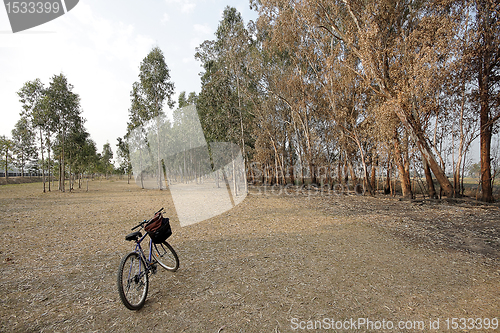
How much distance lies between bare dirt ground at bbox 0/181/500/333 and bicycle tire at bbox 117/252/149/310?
176 mm

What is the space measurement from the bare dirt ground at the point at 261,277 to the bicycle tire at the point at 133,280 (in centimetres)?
18

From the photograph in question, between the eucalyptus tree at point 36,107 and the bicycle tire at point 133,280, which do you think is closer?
the bicycle tire at point 133,280

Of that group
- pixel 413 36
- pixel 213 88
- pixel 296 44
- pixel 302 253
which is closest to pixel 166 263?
pixel 302 253

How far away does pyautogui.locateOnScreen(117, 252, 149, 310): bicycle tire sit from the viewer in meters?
3.20

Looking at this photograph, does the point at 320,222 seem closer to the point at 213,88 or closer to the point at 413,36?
the point at 413,36

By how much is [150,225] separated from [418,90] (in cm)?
1226

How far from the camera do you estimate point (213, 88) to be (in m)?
18.6

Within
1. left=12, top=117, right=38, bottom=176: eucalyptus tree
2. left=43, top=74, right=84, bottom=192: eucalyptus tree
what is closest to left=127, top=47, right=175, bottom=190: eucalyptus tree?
left=43, top=74, right=84, bottom=192: eucalyptus tree

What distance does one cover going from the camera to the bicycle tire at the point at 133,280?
3.20 m

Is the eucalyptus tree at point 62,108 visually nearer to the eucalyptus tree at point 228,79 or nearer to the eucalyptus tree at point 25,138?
the eucalyptus tree at point 25,138

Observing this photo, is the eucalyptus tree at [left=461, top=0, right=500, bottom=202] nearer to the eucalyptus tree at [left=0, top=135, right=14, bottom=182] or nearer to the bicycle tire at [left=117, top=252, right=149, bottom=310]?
the bicycle tire at [left=117, top=252, right=149, bottom=310]

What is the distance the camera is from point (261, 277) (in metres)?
4.31

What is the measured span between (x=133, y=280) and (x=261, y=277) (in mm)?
2100

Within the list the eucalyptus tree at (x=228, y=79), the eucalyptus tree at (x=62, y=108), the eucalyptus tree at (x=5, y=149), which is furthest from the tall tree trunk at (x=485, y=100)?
the eucalyptus tree at (x=5, y=149)
